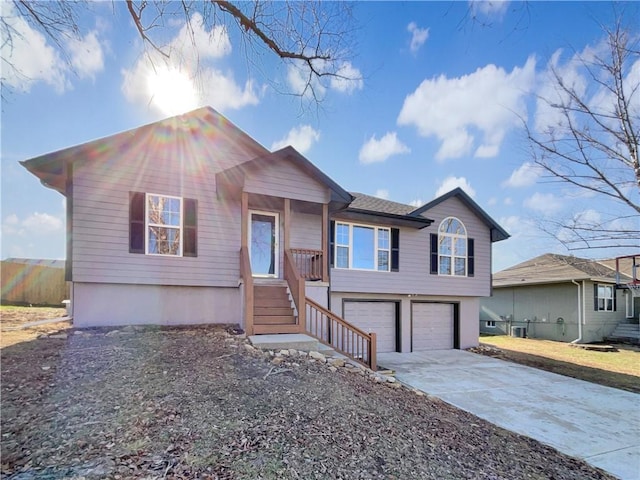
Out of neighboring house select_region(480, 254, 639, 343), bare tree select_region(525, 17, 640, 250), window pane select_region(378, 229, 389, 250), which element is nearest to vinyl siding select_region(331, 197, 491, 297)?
window pane select_region(378, 229, 389, 250)

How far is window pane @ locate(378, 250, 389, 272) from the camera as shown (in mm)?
12034

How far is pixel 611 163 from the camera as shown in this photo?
8.16 metres

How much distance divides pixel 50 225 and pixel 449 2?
33.6ft

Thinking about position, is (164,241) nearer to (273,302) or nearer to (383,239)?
(273,302)

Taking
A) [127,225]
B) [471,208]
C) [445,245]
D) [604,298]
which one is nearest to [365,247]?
[445,245]

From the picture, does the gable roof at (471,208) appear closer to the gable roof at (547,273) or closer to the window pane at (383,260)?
the window pane at (383,260)

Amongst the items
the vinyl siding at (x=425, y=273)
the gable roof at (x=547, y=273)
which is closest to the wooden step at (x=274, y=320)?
the vinyl siding at (x=425, y=273)

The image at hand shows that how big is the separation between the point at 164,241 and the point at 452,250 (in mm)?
9849

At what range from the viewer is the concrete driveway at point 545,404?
5.03 metres

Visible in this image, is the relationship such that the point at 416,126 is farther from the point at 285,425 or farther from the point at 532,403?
the point at 285,425

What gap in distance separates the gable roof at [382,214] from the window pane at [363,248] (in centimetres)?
46

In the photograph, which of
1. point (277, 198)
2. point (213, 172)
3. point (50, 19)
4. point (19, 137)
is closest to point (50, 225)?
point (213, 172)

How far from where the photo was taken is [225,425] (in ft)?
12.9

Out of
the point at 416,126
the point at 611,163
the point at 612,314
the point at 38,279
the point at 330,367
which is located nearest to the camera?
the point at 330,367
